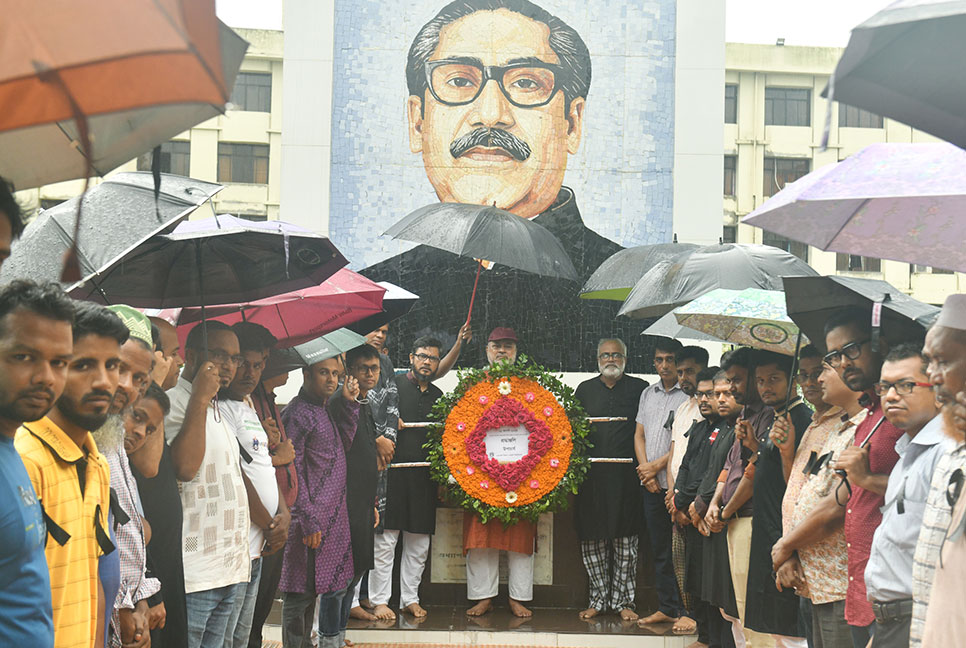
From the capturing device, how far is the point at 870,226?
4.73 meters

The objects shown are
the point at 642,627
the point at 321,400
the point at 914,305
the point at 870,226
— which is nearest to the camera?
the point at 870,226

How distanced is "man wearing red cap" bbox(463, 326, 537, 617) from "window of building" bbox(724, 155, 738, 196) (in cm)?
3309

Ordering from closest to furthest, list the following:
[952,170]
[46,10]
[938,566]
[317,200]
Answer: [46,10], [938,566], [952,170], [317,200]

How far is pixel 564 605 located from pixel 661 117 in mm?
4682

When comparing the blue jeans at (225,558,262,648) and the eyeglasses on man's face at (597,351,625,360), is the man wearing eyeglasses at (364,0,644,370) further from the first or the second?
the blue jeans at (225,558,262,648)

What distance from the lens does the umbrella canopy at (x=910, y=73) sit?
279 centimetres

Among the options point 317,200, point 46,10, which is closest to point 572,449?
point 317,200

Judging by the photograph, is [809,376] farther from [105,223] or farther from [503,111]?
[503,111]

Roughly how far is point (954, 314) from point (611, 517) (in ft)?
19.2

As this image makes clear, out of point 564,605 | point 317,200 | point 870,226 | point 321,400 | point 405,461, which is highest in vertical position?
point 317,200

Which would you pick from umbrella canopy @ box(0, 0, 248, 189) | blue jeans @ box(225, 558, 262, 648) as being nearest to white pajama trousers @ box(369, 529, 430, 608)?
blue jeans @ box(225, 558, 262, 648)

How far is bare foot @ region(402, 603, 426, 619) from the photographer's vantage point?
8992mm

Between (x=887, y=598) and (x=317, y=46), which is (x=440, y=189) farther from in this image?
(x=887, y=598)

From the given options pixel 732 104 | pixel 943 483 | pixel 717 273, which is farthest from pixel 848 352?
pixel 732 104
